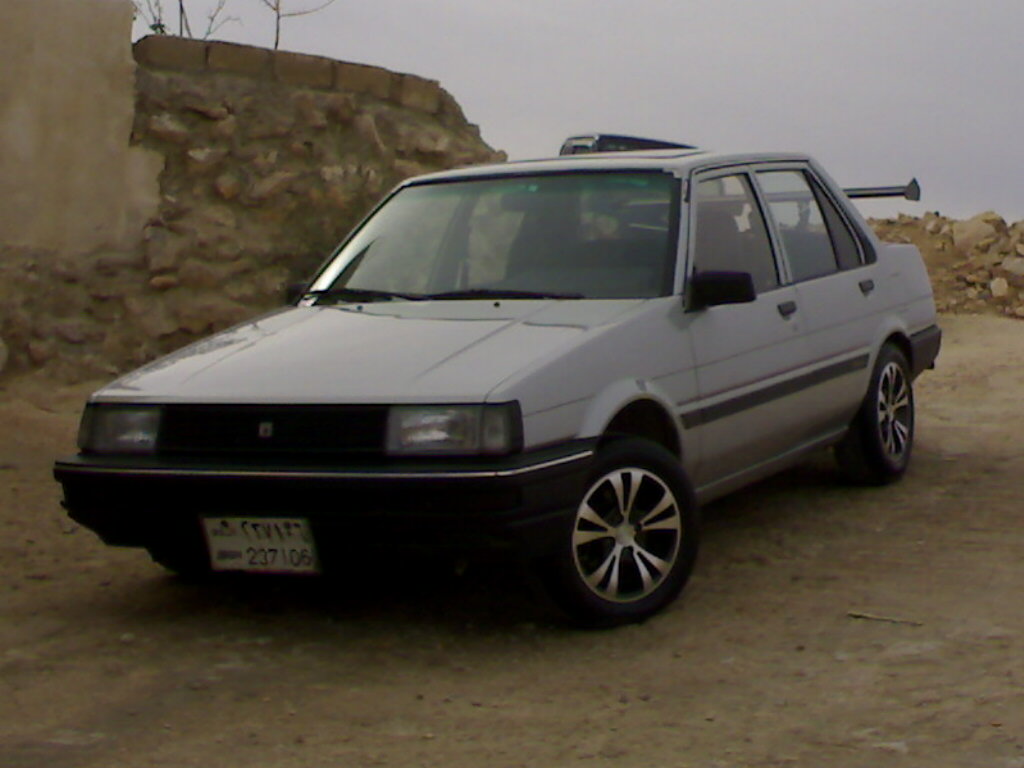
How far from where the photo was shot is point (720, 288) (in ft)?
19.0

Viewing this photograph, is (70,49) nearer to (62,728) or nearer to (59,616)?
(59,616)

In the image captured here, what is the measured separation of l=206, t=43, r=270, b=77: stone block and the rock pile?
995cm

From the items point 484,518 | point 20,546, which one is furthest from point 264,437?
point 20,546

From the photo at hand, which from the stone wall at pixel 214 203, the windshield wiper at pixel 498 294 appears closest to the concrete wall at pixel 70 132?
the stone wall at pixel 214 203

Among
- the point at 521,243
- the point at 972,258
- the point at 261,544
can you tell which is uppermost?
the point at 972,258

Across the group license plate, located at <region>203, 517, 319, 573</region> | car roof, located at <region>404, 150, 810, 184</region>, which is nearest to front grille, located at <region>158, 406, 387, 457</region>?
license plate, located at <region>203, 517, 319, 573</region>

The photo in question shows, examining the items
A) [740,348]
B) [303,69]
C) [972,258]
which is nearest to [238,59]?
[303,69]

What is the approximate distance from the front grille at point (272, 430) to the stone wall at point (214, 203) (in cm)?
488

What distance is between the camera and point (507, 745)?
4.16 metres

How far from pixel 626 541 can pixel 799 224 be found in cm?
236

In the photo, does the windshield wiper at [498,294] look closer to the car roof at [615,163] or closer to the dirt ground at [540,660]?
the car roof at [615,163]

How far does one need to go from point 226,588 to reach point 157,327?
4.49 meters

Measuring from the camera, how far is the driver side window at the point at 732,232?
6.21m

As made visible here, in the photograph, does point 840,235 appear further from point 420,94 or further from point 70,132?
point 420,94
